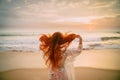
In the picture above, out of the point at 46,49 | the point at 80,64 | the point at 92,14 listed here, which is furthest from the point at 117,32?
the point at 46,49

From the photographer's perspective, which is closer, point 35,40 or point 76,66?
point 76,66

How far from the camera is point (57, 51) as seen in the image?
9.37 ft

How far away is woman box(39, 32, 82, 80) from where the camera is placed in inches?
112

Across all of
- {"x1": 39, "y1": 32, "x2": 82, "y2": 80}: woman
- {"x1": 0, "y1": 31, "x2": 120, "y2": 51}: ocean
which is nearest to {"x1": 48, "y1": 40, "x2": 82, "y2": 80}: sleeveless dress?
{"x1": 39, "y1": 32, "x2": 82, "y2": 80}: woman

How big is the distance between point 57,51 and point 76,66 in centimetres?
105

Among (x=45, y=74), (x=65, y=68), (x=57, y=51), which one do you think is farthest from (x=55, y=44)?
(x=45, y=74)

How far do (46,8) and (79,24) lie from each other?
591mm

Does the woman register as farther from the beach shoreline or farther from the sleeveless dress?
the beach shoreline

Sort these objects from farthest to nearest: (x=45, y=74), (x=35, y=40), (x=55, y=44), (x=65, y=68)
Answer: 1. (x=35, y=40)
2. (x=45, y=74)
3. (x=65, y=68)
4. (x=55, y=44)

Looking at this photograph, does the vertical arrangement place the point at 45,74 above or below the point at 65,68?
below

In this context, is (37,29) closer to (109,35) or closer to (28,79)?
(28,79)

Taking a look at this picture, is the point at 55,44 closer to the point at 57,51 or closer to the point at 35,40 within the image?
the point at 57,51

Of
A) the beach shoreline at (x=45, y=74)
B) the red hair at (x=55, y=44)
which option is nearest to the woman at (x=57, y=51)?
the red hair at (x=55, y=44)

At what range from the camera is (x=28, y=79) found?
3.82m
